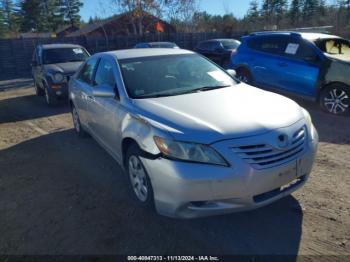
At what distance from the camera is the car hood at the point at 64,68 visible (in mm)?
8594

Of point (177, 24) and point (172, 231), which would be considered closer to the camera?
point (172, 231)

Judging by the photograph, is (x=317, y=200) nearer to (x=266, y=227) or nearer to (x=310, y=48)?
(x=266, y=227)

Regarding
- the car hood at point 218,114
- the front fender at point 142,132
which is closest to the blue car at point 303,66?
the car hood at point 218,114

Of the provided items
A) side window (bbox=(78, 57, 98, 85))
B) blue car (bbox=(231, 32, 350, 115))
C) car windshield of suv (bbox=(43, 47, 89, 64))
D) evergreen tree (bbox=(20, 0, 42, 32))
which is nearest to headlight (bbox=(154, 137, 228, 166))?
side window (bbox=(78, 57, 98, 85))

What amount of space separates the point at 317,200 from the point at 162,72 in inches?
92.4

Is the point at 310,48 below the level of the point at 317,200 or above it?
above

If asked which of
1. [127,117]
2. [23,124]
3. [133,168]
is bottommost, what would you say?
[23,124]

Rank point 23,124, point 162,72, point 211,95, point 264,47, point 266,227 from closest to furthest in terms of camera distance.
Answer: point 266,227 → point 211,95 → point 162,72 → point 23,124 → point 264,47

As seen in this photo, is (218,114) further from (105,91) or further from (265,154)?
(105,91)

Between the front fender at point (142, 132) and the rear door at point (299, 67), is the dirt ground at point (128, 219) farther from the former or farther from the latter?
the rear door at point (299, 67)

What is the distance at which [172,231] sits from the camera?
3.02m

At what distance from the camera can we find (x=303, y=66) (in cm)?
685

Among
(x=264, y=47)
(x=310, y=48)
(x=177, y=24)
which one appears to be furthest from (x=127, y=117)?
(x=177, y=24)

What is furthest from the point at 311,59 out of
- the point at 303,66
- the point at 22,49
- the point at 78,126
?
the point at 22,49
